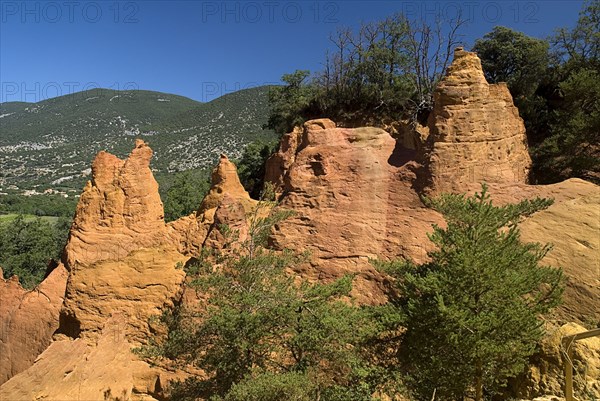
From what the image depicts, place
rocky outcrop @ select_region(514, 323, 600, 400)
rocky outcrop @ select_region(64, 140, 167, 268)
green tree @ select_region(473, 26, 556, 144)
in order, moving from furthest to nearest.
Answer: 1. green tree @ select_region(473, 26, 556, 144)
2. rocky outcrop @ select_region(64, 140, 167, 268)
3. rocky outcrop @ select_region(514, 323, 600, 400)

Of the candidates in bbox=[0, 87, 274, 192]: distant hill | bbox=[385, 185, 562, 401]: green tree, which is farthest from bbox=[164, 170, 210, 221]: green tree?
bbox=[0, 87, 274, 192]: distant hill

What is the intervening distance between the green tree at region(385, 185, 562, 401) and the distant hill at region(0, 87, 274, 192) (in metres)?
100

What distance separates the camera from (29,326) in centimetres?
1519

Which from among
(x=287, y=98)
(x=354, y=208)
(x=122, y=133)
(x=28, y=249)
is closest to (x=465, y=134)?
(x=354, y=208)

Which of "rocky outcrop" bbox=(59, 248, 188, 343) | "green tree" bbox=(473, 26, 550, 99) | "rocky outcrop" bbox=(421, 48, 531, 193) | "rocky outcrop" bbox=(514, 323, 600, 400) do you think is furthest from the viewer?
"green tree" bbox=(473, 26, 550, 99)

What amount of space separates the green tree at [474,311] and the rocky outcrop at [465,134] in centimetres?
394

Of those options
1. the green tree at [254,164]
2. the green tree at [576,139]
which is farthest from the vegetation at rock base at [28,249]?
the green tree at [576,139]

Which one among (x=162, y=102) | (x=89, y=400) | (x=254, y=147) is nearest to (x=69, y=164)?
(x=162, y=102)

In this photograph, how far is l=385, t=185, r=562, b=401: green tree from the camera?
8477mm

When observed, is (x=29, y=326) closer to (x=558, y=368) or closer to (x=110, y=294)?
(x=110, y=294)

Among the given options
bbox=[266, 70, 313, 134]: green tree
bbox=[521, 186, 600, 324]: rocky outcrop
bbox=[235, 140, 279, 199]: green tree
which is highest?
bbox=[266, 70, 313, 134]: green tree

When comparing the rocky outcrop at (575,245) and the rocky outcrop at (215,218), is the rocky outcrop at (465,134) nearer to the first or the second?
the rocky outcrop at (575,245)

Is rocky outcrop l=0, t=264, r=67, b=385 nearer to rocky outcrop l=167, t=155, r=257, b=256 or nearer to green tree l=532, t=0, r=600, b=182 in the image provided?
rocky outcrop l=167, t=155, r=257, b=256

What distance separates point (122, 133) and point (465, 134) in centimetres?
16681
